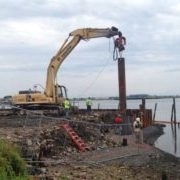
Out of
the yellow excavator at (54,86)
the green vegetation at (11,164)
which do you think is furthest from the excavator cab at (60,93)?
the green vegetation at (11,164)

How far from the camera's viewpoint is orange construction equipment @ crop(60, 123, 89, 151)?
87.6ft

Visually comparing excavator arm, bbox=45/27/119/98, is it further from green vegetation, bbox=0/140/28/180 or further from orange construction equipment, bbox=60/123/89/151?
green vegetation, bbox=0/140/28/180

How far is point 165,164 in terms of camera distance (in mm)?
26938

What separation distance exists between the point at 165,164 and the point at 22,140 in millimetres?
7771

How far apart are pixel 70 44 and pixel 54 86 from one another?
362cm

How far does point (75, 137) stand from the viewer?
28.1 metres

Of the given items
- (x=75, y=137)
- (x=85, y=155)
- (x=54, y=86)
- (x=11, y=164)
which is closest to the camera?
(x=11, y=164)

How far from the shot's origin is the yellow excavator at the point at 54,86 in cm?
4072

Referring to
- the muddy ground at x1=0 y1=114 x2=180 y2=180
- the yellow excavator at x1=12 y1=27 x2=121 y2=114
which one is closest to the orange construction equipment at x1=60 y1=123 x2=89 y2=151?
→ the muddy ground at x1=0 y1=114 x2=180 y2=180

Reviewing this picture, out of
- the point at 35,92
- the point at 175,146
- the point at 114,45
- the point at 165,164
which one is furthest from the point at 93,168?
the point at 175,146

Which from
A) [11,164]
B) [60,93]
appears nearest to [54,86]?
[60,93]

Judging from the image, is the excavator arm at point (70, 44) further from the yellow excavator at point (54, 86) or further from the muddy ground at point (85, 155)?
the muddy ground at point (85, 155)

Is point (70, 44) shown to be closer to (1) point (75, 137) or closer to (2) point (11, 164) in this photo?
(1) point (75, 137)

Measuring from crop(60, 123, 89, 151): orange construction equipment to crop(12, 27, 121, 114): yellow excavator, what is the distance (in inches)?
445
